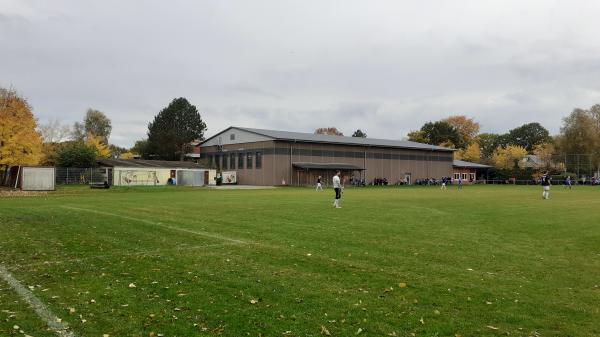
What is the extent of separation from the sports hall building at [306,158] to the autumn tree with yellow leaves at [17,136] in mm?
32872

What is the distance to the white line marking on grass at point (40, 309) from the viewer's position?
19.1 ft

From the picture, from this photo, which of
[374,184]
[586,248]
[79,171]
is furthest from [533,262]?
[374,184]

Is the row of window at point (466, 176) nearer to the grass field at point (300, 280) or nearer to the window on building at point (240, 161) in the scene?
the window on building at point (240, 161)

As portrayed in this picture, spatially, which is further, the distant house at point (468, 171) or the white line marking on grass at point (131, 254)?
the distant house at point (468, 171)

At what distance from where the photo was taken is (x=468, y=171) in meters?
101

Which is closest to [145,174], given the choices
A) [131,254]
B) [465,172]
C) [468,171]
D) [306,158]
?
[306,158]

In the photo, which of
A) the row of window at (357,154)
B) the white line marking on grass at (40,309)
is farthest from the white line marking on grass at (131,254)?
the row of window at (357,154)

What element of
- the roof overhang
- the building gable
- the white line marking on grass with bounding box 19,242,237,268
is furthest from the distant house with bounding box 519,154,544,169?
the white line marking on grass with bounding box 19,242,237,268

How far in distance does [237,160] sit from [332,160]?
1577 centimetres

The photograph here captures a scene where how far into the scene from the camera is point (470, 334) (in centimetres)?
596

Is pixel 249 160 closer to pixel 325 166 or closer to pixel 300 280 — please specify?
pixel 325 166

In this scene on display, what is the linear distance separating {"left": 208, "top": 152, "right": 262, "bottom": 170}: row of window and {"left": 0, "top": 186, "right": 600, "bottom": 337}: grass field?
58.7 m

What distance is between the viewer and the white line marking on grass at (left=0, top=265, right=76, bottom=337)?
19.1 feet

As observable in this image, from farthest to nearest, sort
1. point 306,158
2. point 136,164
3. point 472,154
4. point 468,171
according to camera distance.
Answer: point 472,154 → point 468,171 → point 306,158 → point 136,164
